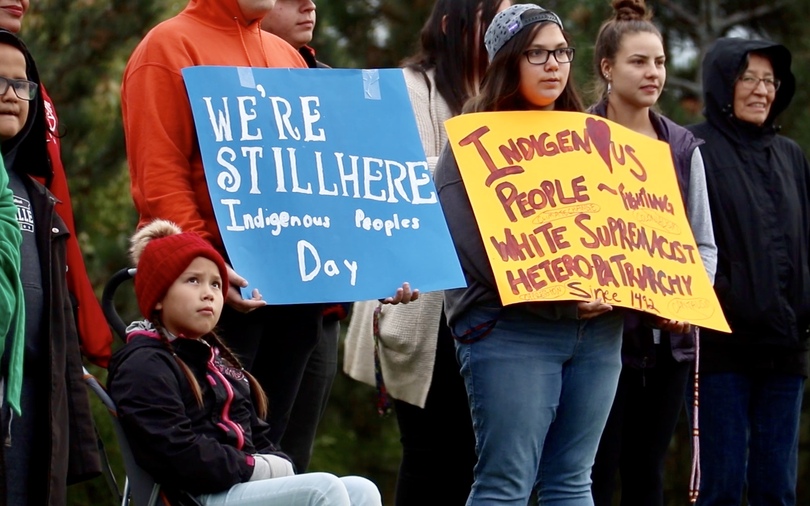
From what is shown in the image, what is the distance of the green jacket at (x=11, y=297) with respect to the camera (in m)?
3.59

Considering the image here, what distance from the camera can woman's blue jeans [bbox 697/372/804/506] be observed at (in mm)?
5180

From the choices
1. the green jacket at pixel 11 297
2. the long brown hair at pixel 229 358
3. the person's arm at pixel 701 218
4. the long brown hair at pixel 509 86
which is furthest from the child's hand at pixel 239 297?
the person's arm at pixel 701 218

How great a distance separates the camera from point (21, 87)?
3852 millimetres

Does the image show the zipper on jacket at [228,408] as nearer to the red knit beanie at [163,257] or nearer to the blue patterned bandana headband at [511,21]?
the red knit beanie at [163,257]

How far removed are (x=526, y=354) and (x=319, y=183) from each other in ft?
2.52

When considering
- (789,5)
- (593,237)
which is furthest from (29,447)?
(789,5)

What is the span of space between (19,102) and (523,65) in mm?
1474

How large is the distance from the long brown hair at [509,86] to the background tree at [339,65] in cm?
80

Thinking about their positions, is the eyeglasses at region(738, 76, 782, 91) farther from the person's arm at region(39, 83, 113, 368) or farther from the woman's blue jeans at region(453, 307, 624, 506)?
the person's arm at region(39, 83, 113, 368)

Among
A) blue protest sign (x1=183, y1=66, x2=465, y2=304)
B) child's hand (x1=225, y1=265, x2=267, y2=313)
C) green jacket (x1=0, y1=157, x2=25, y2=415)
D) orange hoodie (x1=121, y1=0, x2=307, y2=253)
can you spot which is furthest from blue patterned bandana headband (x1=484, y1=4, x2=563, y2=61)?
green jacket (x1=0, y1=157, x2=25, y2=415)

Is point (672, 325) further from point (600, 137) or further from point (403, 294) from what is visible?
point (403, 294)

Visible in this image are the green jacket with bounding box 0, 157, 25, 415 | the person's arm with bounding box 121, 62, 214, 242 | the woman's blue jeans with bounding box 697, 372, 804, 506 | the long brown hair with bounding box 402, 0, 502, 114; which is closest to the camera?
the green jacket with bounding box 0, 157, 25, 415

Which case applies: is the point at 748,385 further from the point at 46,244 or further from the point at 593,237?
the point at 46,244

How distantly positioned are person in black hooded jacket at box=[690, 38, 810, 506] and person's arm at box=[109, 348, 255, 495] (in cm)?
206
